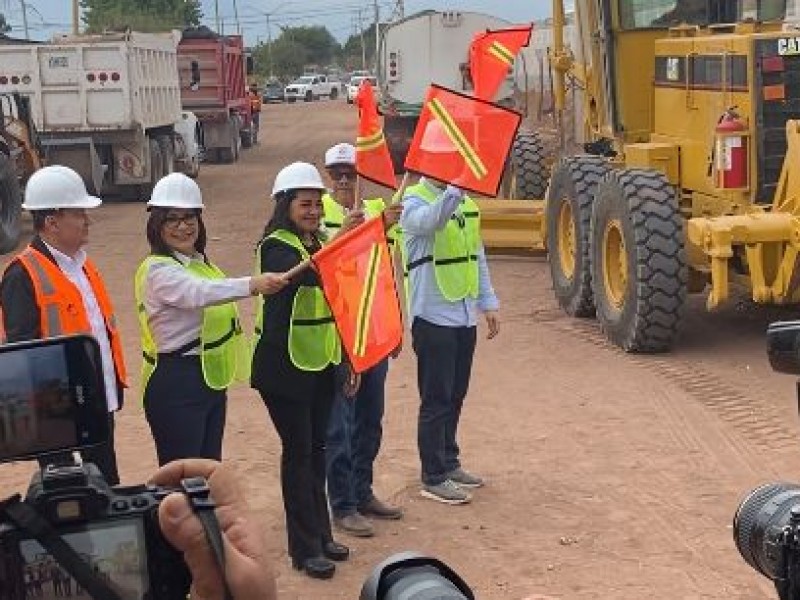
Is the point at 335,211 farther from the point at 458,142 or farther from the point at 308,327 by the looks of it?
the point at 308,327

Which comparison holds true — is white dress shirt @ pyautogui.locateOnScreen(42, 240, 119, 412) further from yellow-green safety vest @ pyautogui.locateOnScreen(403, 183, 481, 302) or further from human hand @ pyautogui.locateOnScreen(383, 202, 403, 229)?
yellow-green safety vest @ pyautogui.locateOnScreen(403, 183, 481, 302)

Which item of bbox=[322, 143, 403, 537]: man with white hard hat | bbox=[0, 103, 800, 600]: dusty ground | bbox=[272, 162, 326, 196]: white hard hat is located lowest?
bbox=[0, 103, 800, 600]: dusty ground

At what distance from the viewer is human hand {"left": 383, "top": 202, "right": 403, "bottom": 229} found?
5.02 m

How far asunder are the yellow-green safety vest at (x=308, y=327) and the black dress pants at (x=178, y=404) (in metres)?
0.41

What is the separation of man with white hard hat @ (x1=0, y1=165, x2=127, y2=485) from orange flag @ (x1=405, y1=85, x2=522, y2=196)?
63.9 inches

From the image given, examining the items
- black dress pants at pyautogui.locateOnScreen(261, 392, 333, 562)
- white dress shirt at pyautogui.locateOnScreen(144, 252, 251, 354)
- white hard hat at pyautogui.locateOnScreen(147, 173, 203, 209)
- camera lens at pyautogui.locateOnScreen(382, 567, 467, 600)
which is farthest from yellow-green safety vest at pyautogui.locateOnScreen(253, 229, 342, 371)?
camera lens at pyautogui.locateOnScreen(382, 567, 467, 600)

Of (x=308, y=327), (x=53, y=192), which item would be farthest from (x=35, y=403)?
(x=308, y=327)

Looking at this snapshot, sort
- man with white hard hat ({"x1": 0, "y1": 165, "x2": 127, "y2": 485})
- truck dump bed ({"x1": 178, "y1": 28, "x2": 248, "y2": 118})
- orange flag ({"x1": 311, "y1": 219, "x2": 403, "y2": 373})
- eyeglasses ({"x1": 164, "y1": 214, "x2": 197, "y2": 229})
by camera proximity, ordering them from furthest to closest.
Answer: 1. truck dump bed ({"x1": 178, "y1": 28, "x2": 248, "y2": 118})
2. orange flag ({"x1": 311, "y1": 219, "x2": 403, "y2": 373})
3. eyeglasses ({"x1": 164, "y1": 214, "x2": 197, "y2": 229})
4. man with white hard hat ({"x1": 0, "y1": 165, "x2": 127, "y2": 485})

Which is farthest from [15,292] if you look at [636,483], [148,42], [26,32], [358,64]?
[358,64]

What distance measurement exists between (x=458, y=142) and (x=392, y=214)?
0.62m

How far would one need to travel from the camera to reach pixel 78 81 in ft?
60.0

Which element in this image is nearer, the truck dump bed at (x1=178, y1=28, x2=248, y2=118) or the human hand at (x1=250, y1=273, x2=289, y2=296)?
the human hand at (x1=250, y1=273, x2=289, y2=296)

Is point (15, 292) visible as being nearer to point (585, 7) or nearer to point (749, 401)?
point (749, 401)

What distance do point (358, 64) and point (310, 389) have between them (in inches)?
4083
